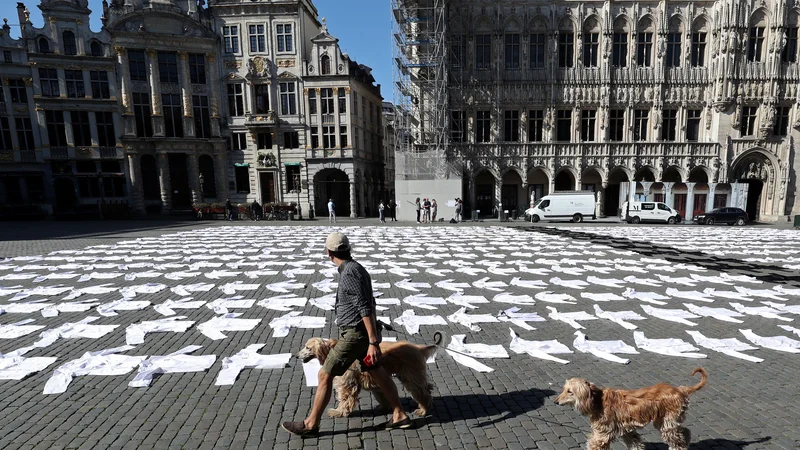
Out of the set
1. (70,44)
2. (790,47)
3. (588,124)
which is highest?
(70,44)

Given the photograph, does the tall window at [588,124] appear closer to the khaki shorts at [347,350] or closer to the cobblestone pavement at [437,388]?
the cobblestone pavement at [437,388]

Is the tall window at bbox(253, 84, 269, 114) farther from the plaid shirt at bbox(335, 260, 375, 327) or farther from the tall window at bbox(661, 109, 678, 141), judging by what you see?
the plaid shirt at bbox(335, 260, 375, 327)

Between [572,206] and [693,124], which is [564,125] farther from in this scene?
[693,124]

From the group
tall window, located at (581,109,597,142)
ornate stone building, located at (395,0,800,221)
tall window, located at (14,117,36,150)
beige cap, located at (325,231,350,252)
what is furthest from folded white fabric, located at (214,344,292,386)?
tall window, located at (14,117,36,150)

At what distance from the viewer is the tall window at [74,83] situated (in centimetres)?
3406

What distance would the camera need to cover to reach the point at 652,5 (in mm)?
31922

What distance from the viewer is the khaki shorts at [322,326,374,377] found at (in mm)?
3455

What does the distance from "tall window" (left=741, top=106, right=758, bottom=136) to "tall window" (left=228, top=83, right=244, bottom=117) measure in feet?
141

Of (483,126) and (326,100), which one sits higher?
(326,100)

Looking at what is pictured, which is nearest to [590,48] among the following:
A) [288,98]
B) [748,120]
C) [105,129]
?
[748,120]

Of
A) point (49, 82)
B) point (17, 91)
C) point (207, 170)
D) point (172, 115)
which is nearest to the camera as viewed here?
point (49, 82)

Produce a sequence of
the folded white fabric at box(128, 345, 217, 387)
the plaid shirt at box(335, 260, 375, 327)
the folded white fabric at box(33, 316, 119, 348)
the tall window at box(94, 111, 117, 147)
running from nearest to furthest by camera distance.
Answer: the plaid shirt at box(335, 260, 375, 327)
the folded white fabric at box(128, 345, 217, 387)
the folded white fabric at box(33, 316, 119, 348)
the tall window at box(94, 111, 117, 147)

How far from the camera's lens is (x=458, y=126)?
1299 inches

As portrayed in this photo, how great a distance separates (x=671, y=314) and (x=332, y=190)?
33445mm
